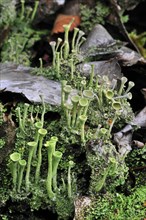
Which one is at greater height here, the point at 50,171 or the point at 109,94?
the point at 109,94

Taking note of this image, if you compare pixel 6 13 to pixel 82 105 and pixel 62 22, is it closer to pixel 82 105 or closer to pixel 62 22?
Result: pixel 62 22

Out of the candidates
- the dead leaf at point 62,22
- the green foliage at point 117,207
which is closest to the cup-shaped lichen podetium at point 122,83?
the green foliage at point 117,207

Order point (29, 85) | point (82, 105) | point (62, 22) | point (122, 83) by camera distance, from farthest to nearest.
Result: 1. point (62, 22)
2. point (29, 85)
3. point (122, 83)
4. point (82, 105)

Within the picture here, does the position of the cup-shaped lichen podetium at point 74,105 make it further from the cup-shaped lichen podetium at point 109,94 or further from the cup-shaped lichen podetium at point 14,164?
the cup-shaped lichen podetium at point 14,164

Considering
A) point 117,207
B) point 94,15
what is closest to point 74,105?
point 117,207

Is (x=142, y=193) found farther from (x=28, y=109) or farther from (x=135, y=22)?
(x=135, y=22)

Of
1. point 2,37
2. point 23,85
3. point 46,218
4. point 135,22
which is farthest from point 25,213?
point 135,22

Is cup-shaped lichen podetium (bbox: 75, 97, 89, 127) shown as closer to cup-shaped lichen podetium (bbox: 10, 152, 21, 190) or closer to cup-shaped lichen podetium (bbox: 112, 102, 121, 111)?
cup-shaped lichen podetium (bbox: 112, 102, 121, 111)
